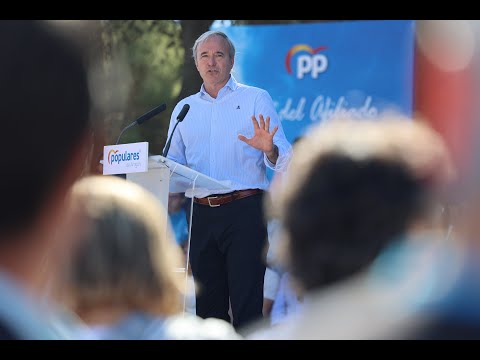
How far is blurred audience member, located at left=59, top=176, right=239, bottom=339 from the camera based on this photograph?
150 cm

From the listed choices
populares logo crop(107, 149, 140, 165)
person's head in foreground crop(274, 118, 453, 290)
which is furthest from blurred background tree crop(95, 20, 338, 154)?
person's head in foreground crop(274, 118, 453, 290)

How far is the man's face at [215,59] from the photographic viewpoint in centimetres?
431

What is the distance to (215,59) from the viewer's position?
4320 mm

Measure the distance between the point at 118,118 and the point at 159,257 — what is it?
5.04 m

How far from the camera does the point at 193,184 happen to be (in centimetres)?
382

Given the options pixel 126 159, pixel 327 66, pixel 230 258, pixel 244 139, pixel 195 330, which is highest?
pixel 327 66

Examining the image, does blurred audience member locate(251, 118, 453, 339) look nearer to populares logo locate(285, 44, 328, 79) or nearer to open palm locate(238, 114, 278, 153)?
open palm locate(238, 114, 278, 153)

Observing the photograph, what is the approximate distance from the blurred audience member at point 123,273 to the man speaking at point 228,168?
93.1 inches

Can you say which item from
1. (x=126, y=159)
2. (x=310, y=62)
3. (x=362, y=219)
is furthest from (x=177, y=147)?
(x=362, y=219)

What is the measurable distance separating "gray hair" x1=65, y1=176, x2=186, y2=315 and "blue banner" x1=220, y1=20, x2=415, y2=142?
408 cm

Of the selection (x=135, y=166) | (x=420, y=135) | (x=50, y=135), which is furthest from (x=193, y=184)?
(x=420, y=135)

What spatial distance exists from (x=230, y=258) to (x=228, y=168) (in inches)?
20.1

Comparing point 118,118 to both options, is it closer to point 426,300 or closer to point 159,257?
point 159,257

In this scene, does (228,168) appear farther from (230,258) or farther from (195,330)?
(195,330)
